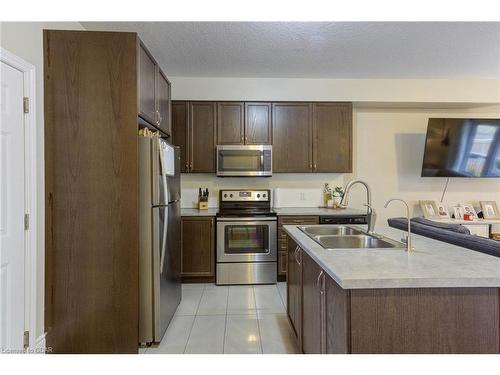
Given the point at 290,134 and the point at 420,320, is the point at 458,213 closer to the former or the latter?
the point at 290,134

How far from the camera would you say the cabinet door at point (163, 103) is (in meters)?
2.70

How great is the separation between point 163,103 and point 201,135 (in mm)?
959

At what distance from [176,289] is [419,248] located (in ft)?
6.94

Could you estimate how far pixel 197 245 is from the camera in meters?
3.50

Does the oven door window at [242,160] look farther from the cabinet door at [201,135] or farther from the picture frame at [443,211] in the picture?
the picture frame at [443,211]

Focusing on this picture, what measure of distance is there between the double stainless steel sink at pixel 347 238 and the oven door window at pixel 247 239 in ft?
4.24

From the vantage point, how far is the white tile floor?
2.21m

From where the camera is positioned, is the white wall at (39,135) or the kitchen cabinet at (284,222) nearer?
the white wall at (39,135)

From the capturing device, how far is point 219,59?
3.27 meters

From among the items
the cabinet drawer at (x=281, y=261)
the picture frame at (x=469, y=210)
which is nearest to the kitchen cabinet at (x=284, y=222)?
the cabinet drawer at (x=281, y=261)

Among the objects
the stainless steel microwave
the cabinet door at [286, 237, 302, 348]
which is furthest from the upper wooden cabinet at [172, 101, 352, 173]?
the cabinet door at [286, 237, 302, 348]

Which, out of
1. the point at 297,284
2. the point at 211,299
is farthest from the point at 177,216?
the point at 297,284

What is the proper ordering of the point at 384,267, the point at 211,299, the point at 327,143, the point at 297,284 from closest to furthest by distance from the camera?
the point at 384,267 < the point at 297,284 < the point at 211,299 < the point at 327,143
